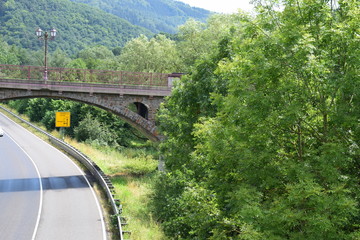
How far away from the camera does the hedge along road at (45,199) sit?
1738cm

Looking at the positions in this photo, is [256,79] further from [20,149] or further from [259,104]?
[20,149]

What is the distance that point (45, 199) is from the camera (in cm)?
2222

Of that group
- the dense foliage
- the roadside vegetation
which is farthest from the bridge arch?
the dense foliage

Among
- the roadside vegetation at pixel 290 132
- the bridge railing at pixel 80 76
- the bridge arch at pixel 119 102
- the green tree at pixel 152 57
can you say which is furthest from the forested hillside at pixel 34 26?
the roadside vegetation at pixel 290 132

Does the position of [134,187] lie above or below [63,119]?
below

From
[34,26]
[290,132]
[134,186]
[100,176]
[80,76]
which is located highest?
[34,26]

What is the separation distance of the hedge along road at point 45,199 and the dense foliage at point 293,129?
23.9 feet

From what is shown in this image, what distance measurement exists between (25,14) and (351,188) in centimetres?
20118

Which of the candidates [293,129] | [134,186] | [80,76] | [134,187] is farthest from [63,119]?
[293,129]

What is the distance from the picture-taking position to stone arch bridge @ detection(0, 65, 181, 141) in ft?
93.6

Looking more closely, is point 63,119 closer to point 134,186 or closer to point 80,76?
point 80,76

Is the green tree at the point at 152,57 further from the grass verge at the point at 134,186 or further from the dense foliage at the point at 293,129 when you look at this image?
the dense foliage at the point at 293,129

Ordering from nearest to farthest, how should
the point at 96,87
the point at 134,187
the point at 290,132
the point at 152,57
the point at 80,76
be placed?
the point at 290,132 → the point at 134,187 → the point at 80,76 → the point at 96,87 → the point at 152,57

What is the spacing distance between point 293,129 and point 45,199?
1536cm
